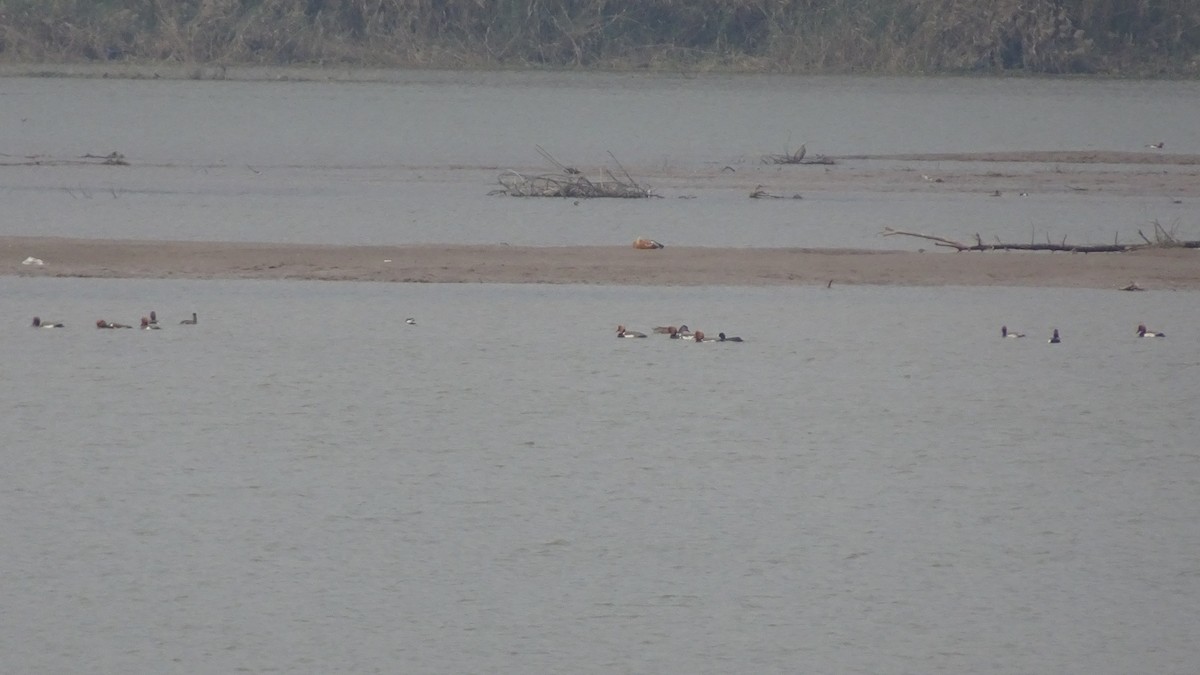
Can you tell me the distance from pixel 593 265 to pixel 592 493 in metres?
6.91

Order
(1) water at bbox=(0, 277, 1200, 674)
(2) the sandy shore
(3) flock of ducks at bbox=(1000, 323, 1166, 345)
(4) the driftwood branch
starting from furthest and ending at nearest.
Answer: (4) the driftwood branch, (2) the sandy shore, (3) flock of ducks at bbox=(1000, 323, 1166, 345), (1) water at bbox=(0, 277, 1200, 674)

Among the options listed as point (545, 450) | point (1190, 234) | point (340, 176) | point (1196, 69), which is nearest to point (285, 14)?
point (1196, 69)

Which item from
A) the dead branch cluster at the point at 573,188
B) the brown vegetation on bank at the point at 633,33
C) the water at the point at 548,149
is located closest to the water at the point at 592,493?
the water at the point at 548,149

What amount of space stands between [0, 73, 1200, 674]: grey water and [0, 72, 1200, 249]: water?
0.41 meters

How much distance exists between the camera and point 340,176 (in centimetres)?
2402

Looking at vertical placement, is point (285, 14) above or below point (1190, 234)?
above

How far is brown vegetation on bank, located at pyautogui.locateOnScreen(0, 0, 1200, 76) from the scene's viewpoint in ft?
161

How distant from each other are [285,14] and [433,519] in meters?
43.8

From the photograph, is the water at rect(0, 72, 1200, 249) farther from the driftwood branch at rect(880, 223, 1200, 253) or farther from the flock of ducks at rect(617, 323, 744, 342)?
the flock of ducks at rect(617, 323, 744, 342)

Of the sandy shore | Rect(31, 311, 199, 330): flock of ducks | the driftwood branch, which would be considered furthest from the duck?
the driftwood branch

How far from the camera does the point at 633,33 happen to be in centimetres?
5094

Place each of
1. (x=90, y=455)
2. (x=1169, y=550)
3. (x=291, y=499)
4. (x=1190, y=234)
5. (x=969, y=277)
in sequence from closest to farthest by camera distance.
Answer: (x=1169, y=550), (x=291, y=499), (x=90, y=455), (x=969, y=277), (x=1190, y=234)

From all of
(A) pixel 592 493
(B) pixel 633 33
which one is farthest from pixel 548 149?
(B) pixel 633 33

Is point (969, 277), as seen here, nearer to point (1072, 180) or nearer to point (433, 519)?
point (433, 519)
